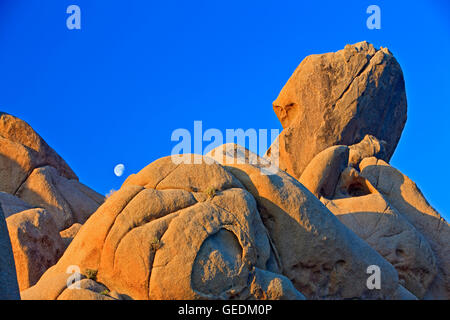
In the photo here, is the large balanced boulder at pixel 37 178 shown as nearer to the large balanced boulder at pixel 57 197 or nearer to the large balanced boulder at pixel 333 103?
the large balanced boulder at pixel 57 197

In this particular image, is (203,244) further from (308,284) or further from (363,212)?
(363,212)

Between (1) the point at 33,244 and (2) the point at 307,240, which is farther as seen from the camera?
(1) the point at 33,244

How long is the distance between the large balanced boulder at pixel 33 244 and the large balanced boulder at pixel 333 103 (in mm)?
10030

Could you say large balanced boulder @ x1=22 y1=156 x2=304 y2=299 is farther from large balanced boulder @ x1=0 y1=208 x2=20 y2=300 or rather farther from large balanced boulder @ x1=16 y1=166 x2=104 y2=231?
large balanced boulder @ x1=16 y1=166 x2=104 y2=231

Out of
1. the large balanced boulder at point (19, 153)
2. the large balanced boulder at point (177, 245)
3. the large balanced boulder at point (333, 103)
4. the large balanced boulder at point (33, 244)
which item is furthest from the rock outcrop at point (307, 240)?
the large balanced boulder at point (19, 153)

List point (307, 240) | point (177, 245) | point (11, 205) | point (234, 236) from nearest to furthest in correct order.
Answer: point (177, 245), point (234, 236), point (307, 240), point (11, 205)

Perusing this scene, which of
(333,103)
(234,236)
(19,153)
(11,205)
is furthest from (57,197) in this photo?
(234,236)

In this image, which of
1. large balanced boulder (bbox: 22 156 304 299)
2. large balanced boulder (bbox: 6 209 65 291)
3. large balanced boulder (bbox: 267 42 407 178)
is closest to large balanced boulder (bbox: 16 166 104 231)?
large balanced boulder (bbox: 6 209 65 291)

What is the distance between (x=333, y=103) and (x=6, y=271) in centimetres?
1653

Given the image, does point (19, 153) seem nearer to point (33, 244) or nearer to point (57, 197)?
point (57, 197)

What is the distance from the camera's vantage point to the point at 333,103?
21.2 meters

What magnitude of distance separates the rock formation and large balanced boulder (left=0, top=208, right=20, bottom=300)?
15 millimetres

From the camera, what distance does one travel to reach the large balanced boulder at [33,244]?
13.0 meters

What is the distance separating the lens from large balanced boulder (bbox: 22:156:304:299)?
959 centimetres
